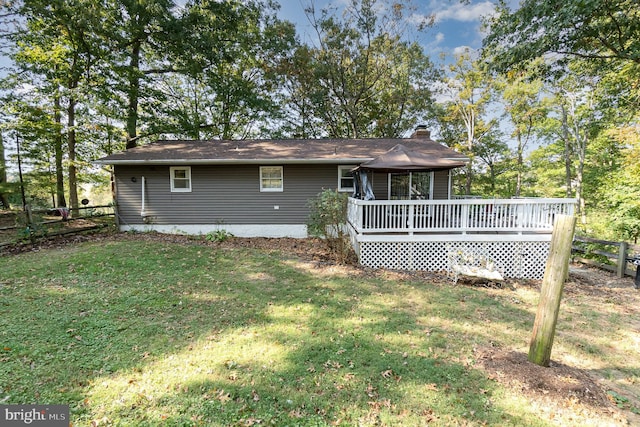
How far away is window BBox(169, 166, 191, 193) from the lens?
33.6 feet

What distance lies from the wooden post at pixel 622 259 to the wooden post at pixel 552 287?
6.51 m

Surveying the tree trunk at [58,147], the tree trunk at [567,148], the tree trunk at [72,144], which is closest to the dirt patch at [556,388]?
the tree trunk at [72,144]

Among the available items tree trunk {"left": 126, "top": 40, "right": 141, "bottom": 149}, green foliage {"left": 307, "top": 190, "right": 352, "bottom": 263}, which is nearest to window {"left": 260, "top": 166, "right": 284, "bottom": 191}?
green foliage {"left": 307, "top": 190, "right": 352, "bottom": 263}

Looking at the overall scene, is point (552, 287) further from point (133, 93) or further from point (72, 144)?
point (72, 144)

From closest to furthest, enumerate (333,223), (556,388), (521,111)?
(556,388)
(333,223)
(521,111)

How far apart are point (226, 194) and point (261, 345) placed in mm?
7845

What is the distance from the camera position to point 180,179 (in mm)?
10289

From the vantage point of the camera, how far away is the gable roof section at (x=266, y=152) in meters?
9.65

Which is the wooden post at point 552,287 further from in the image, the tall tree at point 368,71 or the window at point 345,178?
the tall tree at point 368,71

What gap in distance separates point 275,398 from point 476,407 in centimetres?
192

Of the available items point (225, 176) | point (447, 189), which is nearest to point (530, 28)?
point (447, 189)

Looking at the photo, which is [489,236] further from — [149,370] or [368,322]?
[149,370]

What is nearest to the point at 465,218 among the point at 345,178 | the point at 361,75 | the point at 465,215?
the point at 465,215

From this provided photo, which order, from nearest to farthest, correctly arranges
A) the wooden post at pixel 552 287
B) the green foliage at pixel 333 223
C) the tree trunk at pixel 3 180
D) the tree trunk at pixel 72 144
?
the wooden post at pixel 552 287 < the green foliage at pixel 333 223 < the tree trunk at pixel 3 180 < the tree trunk at pixel 72 144
